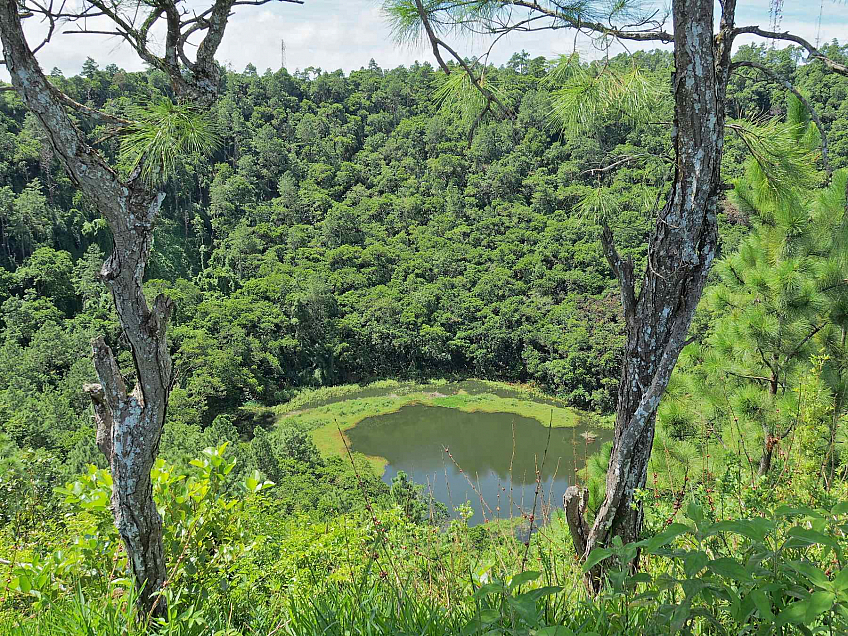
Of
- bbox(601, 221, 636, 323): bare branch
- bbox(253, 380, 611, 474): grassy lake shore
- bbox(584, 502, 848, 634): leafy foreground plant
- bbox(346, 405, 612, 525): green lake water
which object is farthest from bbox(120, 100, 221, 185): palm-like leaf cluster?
bbox(253, 380, 611, 474): grassy lake shore

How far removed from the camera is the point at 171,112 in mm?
1603

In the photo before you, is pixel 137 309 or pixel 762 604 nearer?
pixel 762 604

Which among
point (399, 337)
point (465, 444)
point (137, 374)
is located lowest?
point (465, 444)

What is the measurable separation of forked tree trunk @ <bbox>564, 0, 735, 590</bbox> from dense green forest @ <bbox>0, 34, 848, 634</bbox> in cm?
12

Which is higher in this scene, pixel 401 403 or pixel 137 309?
pixel 137 309

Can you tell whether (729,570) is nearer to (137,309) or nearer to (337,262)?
(137,309)

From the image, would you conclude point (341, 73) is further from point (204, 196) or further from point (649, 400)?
point (649, 400)

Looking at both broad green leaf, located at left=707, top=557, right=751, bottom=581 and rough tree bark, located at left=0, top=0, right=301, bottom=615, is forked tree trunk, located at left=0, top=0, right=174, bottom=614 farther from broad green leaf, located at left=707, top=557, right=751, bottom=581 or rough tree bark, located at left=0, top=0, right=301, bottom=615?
broad green leaf, located at left=707, top=557, right=751, bottom=581

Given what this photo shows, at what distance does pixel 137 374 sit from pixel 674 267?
1.67 metres

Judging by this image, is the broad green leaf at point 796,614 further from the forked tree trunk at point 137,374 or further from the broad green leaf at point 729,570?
the forked tree trunk at point 137,374

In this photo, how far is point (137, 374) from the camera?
159 centimetres

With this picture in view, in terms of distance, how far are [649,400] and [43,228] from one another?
2581cm

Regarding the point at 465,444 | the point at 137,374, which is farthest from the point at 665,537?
the point at 465,444

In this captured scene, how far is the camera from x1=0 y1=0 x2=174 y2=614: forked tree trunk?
150 centimetres
